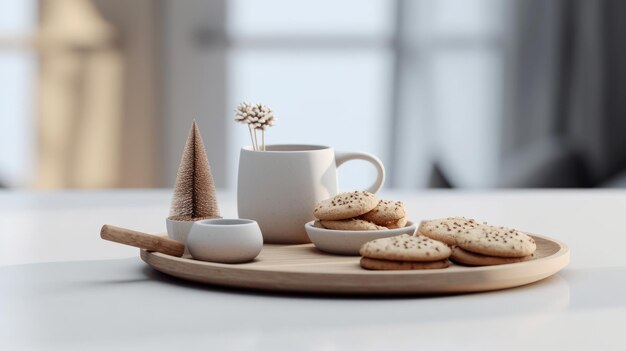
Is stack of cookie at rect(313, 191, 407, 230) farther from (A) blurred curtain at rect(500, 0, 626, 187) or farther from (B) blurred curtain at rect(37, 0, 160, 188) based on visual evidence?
(A) blurred curtain at rect(500, 0, 626, 187)

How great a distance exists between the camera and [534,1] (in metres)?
4.44

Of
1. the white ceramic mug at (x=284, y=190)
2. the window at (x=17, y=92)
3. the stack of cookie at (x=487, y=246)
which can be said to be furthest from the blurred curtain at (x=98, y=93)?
the stack of cookie at (x=487, y=246)

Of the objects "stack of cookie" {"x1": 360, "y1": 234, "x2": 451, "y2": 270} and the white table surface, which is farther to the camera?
"stack of cookie" {"x1": 360, "y1": 234, "x2": 451, "y2": 270}

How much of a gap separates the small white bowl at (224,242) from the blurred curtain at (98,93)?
3.26 metres

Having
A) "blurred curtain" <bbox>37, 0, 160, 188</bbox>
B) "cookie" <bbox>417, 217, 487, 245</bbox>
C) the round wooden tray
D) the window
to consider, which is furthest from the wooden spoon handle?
the window

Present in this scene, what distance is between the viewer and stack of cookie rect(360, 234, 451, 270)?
94 cm

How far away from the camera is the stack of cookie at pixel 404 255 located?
94cm

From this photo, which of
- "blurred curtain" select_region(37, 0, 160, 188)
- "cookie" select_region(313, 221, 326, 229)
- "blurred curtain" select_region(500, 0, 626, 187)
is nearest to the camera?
"cookie" select_region(313, 221, 326, 229)

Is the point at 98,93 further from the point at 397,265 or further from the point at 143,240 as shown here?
the point at 397,265

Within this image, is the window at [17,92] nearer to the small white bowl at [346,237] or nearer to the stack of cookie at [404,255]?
the small white bowl at [346,237]

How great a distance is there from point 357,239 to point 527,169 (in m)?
3.49

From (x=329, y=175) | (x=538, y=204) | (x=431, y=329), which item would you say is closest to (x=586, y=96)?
(x=538, y=204)

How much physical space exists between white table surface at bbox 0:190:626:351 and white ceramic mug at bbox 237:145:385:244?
6.7 inches

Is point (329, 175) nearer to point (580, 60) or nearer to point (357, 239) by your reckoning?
point (357, 239)
